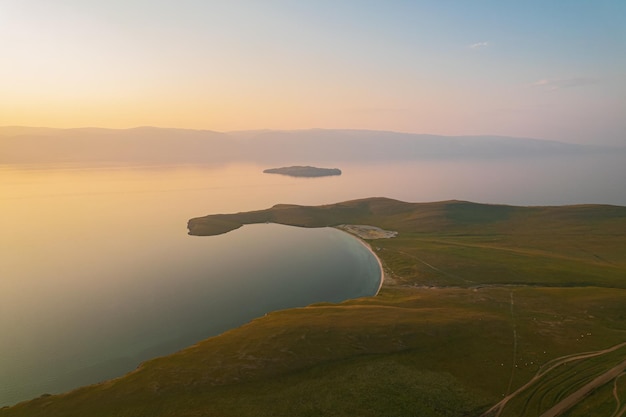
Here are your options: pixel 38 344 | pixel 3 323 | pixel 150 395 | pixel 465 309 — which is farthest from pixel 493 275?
pixel 3 323

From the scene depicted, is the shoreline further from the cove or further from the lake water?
the lake water

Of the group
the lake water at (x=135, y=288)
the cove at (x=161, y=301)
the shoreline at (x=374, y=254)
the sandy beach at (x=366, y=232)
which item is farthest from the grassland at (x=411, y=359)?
the sandy beach at (x=366, y=232)

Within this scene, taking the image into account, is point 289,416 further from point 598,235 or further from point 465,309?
point 598,235

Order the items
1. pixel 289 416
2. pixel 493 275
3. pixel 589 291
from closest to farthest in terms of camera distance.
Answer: pixel 289 416
pixel 589 291
pixel 493 275

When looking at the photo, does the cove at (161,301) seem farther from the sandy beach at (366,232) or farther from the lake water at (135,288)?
the sandy beach at (366,232)

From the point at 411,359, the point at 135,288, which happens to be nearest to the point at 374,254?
the point at 411,359

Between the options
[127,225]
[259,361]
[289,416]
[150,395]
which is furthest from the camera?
[127,225]

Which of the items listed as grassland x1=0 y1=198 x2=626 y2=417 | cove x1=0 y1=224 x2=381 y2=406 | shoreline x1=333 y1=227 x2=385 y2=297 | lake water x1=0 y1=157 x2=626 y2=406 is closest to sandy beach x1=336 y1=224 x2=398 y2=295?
shoreline x1=333 y1=227 x2=385 y2=297

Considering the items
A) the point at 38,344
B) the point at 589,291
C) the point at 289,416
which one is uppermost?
the point at 589,291
